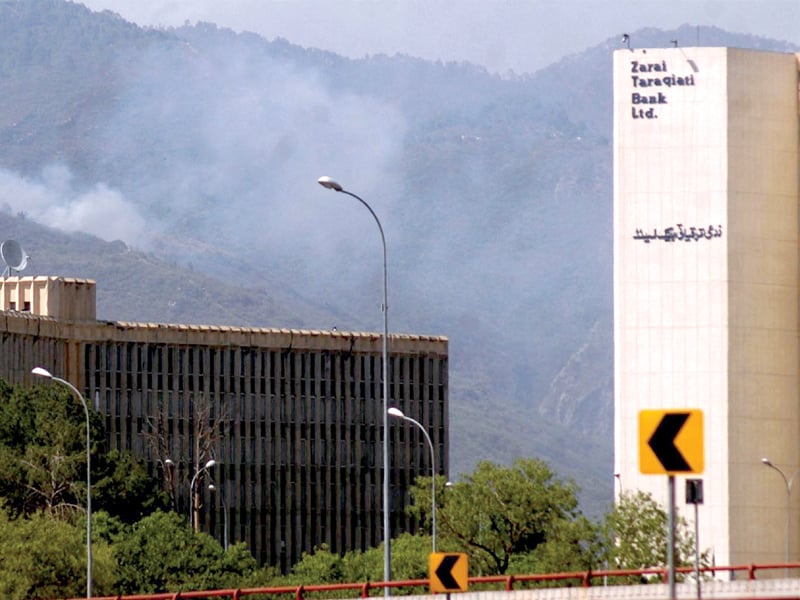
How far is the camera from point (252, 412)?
631 feet

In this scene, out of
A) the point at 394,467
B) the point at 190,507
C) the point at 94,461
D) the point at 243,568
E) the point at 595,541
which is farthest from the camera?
the point at 394,467

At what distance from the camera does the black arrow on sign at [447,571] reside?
53.3 m

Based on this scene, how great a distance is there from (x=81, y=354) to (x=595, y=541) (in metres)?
94.1

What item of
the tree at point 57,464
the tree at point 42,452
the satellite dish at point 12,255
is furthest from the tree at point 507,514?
the satellite dish at point 12,255

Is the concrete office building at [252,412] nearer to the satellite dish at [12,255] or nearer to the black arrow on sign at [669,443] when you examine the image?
the satellite dish at [12,255]

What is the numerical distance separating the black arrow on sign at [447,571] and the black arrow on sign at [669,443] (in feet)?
69.0

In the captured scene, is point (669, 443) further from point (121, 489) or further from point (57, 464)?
point (121, 489)

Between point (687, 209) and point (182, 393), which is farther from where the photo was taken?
point (182, 393)

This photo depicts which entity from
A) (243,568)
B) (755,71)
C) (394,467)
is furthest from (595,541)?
(394,467)

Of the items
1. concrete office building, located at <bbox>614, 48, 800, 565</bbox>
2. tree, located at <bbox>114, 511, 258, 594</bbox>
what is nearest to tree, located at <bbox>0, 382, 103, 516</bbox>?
tree, located at <bbox>114, 511, 258, 594</bbox>

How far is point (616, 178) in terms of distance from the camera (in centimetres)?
12719

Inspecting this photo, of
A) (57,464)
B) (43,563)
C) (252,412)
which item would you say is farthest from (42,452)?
(252,412)

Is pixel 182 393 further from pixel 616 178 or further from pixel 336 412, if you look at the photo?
pixel 616 178

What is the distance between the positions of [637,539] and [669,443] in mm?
63910
